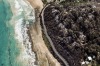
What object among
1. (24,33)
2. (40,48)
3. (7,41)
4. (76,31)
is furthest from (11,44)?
(76,31)

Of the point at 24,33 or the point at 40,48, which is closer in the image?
the point at 40,48

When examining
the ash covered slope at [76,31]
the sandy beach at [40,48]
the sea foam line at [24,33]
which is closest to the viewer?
the sandy beach at [40,48]

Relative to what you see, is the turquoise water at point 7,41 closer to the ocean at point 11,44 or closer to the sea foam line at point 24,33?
the ocean at point 11,44

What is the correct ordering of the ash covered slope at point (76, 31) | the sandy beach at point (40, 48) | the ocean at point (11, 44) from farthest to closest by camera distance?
1. the ocean at point (11, 44)
2. the ash covered slope at point (76, 31)
3. the sandy beach at point (40, 48)

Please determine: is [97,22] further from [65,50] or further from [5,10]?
[5,10]

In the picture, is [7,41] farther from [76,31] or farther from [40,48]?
[76,31]

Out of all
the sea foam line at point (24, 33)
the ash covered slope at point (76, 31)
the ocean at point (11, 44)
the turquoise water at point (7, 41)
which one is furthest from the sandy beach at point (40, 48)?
the turquoise water at point (7, 41)

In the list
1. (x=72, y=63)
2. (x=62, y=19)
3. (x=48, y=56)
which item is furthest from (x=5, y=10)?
(x=72, y=63)
